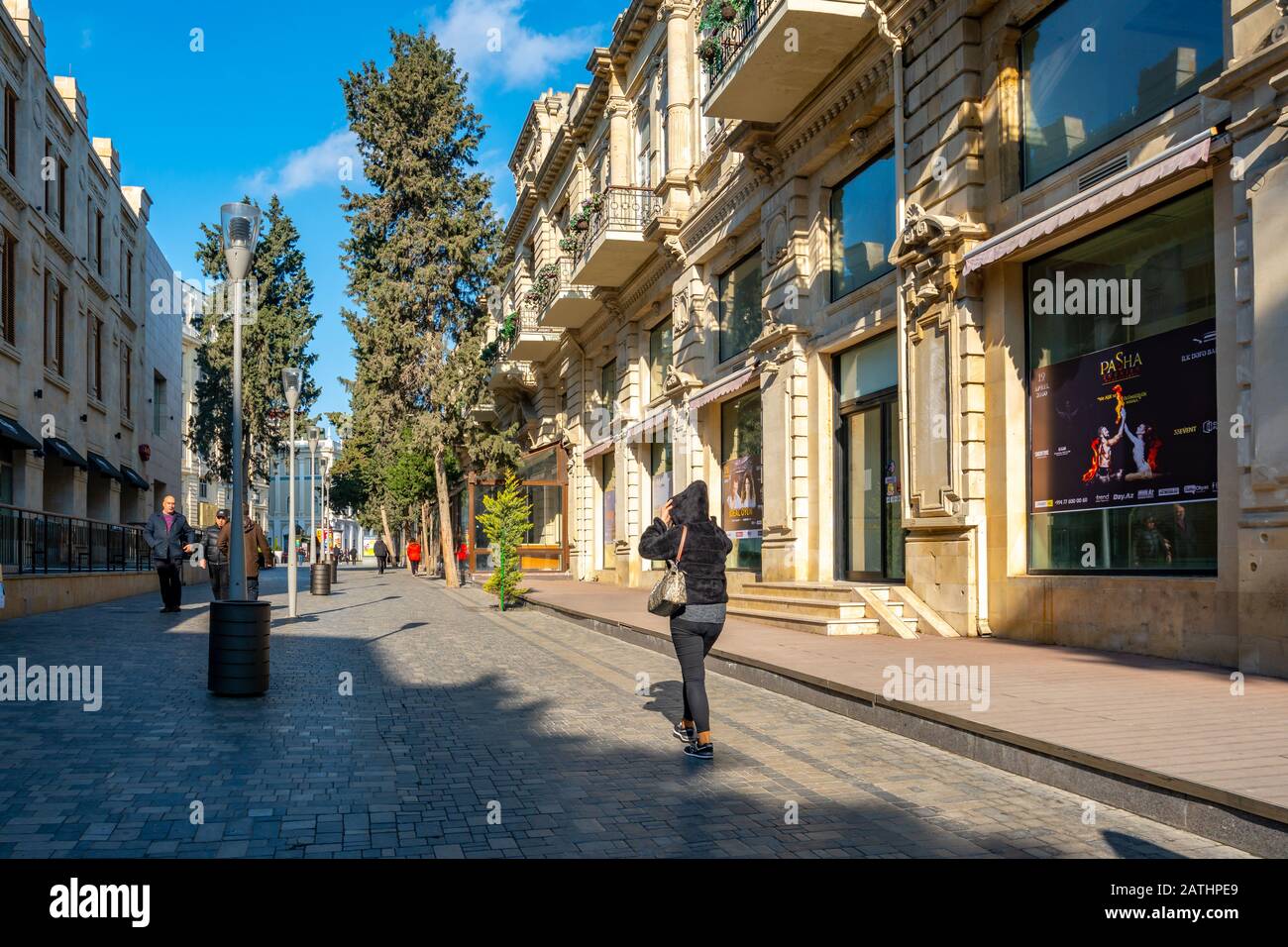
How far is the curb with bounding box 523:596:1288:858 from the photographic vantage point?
4754 mm

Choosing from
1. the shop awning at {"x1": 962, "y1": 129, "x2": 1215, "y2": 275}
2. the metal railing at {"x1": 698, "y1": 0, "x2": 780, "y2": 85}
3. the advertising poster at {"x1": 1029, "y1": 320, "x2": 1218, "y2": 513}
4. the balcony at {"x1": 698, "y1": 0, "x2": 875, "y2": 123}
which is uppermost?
the metal railing at {"x1": 698, "y1": 0, "x2": 780, "y2": 85}

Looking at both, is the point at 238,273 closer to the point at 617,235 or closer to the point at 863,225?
the point at 863,225

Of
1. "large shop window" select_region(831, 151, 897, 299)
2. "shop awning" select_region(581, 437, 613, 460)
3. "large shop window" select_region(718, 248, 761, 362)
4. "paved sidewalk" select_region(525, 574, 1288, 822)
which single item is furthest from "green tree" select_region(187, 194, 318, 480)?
"paved sidewalk" select_region(525, 574, 1288, 822)

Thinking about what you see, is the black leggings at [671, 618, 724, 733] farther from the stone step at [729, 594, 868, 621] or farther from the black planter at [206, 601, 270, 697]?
the stone step at [729, 594, 868, 621]

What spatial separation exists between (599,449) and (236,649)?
19145 millimetres

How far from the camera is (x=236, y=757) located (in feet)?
22.2

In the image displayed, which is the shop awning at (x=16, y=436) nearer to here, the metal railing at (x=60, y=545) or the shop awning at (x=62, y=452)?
the shop awning at (x=62, y=452)

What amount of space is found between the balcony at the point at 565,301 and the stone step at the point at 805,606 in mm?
12801

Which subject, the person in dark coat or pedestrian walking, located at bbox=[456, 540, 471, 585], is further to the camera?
pedestrian walking, located at bbox=[456, 540, 471, 585]

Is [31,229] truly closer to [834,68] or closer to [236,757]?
[834,68]

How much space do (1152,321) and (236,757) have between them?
853 cm

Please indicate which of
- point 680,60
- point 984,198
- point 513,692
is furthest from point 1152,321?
point 680,60

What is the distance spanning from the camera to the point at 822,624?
41.7 ft

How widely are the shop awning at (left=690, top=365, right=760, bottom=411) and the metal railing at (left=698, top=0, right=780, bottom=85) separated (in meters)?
4.59
